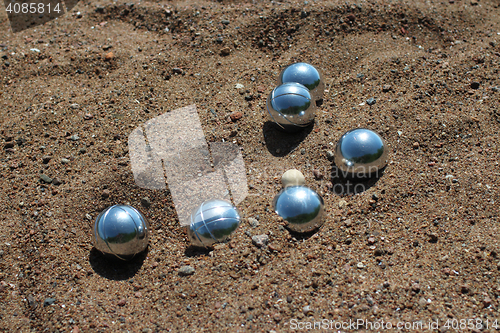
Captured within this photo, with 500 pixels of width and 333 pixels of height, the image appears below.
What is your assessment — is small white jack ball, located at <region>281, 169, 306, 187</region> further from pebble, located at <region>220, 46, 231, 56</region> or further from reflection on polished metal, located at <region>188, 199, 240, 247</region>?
pebble, located at <region>220, 46, 231, 56</region>

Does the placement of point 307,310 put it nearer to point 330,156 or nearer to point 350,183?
point 350,183

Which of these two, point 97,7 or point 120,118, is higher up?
point 97,7

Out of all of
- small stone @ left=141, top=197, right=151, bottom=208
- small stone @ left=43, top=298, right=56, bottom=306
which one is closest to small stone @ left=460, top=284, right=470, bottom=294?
small stone @ left=141, top=197, right=151, bottom=208

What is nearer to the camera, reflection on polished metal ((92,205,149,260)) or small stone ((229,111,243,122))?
reflection on polished metal ((92,205,149,260))

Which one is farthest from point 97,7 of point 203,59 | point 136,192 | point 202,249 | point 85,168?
point 202,249

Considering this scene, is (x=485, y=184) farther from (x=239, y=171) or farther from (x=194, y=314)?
(x=194, y=314)

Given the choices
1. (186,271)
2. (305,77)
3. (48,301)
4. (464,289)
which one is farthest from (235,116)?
(464,289)
